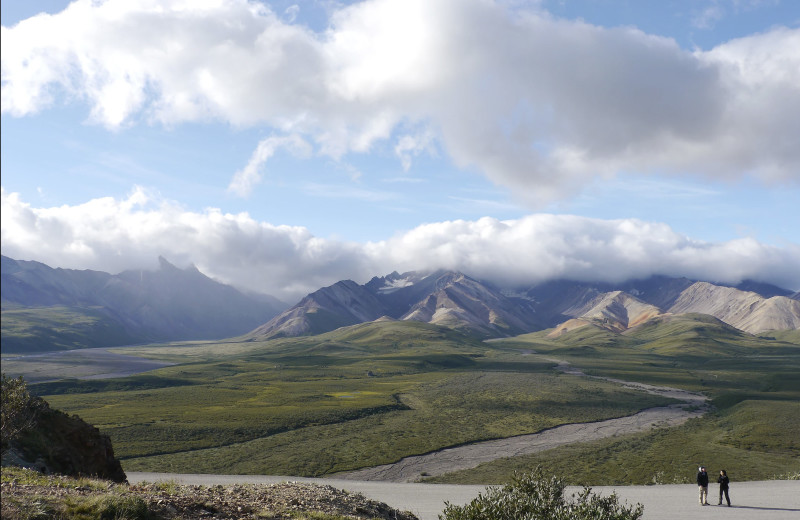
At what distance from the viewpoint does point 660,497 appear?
41.8 metres

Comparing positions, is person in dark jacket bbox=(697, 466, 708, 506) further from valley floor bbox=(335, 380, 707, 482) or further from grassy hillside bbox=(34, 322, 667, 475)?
grassy hillside bbox=(34, 322, 667, 475)

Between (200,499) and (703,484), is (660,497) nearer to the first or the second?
(703,484)

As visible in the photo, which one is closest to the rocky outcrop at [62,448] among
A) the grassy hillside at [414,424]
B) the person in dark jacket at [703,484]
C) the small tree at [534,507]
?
the small tree at [534,507]

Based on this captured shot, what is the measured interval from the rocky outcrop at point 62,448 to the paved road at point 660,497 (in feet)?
35.0

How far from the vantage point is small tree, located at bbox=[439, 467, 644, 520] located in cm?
1931

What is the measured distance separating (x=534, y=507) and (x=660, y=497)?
29.5 metres

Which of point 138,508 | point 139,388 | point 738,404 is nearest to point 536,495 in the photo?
point 138,508

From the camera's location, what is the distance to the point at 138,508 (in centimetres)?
1789

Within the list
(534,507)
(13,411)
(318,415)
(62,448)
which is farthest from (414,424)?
(534,507)

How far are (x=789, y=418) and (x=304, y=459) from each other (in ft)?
296

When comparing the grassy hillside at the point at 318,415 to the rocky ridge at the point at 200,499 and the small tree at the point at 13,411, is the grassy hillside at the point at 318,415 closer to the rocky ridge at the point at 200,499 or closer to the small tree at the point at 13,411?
the small tree at the point at 13,411

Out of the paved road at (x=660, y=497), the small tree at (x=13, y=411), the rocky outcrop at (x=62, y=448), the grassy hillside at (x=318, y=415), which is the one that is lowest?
the grassy hillside at (x=318, y=415)

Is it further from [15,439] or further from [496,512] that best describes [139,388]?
[496,512]

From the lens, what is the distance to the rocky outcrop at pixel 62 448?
95.8ft
